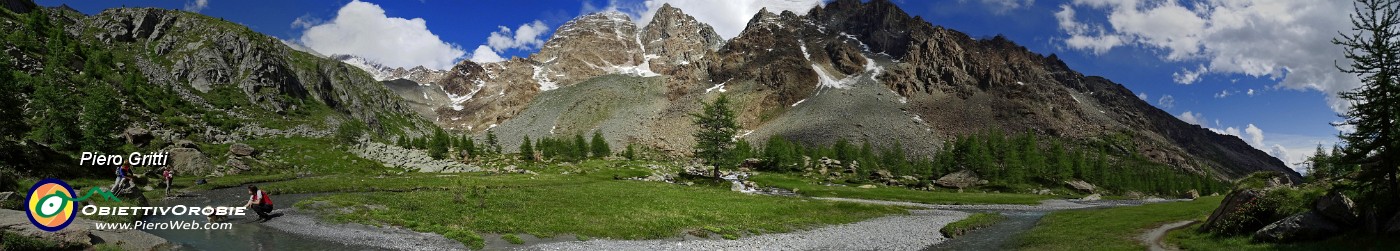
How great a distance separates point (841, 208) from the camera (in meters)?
51.5

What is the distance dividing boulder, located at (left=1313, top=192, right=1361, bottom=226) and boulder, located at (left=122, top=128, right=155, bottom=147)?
113639 millimetres

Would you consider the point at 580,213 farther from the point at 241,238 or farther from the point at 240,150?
the point at 240,150

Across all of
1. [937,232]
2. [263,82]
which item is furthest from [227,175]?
[263,82]

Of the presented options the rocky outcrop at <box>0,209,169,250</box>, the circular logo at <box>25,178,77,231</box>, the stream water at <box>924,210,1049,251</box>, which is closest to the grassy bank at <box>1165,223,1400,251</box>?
the stream water at <box>924,210,1049,251</box>

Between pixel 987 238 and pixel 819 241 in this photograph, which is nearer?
pixel 819 241

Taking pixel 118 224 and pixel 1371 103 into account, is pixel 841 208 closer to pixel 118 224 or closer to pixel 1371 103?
pixel 1371 103

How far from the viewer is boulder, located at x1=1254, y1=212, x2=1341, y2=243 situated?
862 inches

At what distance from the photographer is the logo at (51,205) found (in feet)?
57.1

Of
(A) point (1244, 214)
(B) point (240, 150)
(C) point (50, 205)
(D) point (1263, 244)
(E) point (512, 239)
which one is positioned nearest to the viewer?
(C) point (50, 205)

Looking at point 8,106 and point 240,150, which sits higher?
point 8,106

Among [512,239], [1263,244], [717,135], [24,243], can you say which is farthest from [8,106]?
[1263,244]

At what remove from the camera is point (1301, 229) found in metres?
22.1

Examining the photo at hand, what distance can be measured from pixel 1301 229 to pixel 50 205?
43830 mm

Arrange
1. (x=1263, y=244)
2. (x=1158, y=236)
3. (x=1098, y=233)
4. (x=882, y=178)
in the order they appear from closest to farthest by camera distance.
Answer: (x=1263, y=244) → (x=1158, y=236) → (x=1098, y=233) → (x=882, y=178)
